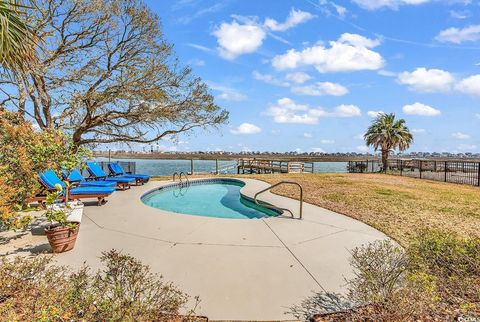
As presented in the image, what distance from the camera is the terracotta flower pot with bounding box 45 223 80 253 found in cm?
387

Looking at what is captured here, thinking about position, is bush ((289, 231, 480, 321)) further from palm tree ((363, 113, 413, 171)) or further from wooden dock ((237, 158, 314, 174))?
palm tree ((363, 113, 413, 171))

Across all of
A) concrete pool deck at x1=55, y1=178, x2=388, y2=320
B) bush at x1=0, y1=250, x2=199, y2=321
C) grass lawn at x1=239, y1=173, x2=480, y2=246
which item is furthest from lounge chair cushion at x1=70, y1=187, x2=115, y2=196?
grass lawn at x1=239, y1=173, x2=480, y2=246

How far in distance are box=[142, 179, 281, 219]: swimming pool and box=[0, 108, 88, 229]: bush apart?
4.47 m

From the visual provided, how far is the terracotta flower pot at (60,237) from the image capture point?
3.87m

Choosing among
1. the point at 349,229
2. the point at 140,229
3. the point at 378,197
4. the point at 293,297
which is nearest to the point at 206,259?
the point at 293,297

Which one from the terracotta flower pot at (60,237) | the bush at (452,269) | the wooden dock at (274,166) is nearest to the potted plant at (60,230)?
the terracotta flower pot at (60,237)

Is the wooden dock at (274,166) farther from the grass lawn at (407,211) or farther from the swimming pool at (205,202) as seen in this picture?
the grass lawn at (407,211)

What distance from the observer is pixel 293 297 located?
285cm

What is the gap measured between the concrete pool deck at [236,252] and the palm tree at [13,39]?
2.92m

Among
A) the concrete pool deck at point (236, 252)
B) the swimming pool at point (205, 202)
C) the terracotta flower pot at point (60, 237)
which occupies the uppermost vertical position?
the terracotta flower pot at point (60, 237)

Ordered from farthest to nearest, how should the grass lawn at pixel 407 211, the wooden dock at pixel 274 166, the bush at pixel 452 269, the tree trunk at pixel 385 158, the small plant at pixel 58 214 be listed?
Result: the tree trunk at pixel 385 158 < the wooden dock at pixel 274 166 < the grass lawn at pixel 407 211 < the small plant at pixel 58 214 < the bush at pixel 452 269

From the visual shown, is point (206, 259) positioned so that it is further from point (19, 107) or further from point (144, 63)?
point (144, 63)

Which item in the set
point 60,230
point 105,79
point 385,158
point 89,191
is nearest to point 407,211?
point 60,230

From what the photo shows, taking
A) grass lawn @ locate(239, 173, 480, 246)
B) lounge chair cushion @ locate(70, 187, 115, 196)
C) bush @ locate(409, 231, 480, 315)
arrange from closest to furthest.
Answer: bush @ locate(409, 231, 480, 315), grass lawn @ locate(239, 173, 480, 246), lounge chair cushion @ locate(70, 187, 115, 196)
